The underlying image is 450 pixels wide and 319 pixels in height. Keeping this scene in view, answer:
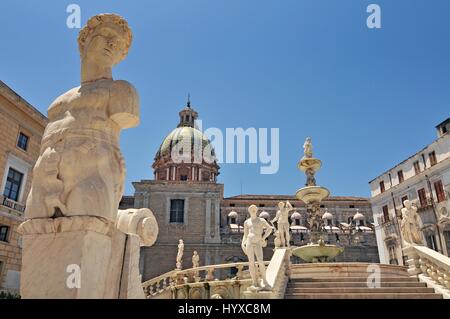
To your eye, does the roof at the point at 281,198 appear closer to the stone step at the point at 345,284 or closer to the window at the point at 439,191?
the window at the point at 439,191

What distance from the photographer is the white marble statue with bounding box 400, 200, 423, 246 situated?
464 inches

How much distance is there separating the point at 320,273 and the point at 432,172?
81.6 feet

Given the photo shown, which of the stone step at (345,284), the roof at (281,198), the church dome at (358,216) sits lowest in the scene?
the stone step at (345,284)

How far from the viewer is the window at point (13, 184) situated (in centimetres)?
1950

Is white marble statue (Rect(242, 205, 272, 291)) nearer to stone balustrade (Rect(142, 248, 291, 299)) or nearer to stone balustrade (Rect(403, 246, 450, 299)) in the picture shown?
stone balustrade (Rect(142, 248, 291, 299))

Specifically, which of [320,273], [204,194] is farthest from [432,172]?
[320,273]

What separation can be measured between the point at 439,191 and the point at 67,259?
33.1 metres

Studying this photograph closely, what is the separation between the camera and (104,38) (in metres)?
4.70

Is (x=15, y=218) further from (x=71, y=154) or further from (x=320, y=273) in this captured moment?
(x=71, y=154)

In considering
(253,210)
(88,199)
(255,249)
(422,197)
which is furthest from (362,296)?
(422,197)

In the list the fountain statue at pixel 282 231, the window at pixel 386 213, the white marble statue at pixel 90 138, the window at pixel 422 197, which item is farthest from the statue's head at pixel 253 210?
the window at pixel 386 213

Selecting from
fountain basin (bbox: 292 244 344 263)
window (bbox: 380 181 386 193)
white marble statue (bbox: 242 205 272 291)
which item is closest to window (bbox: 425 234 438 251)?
window (bbox: 380 181 386 193)

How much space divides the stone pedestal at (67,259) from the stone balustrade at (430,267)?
8.94 meters

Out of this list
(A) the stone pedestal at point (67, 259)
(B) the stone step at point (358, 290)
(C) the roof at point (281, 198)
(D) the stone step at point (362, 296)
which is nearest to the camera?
(A) the stone pedestal at point (67, 259)
